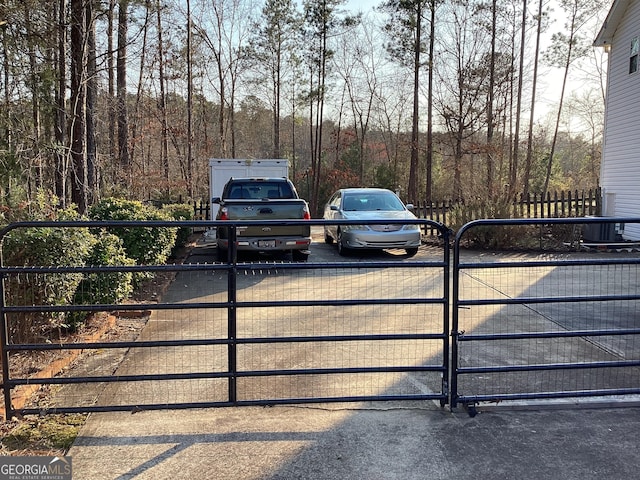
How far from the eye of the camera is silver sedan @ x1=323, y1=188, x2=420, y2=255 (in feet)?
35.6

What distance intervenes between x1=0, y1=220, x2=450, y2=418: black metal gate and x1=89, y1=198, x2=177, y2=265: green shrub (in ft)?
2.99

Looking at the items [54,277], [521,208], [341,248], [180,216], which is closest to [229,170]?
[180,216]

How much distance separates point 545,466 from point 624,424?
3.08ft

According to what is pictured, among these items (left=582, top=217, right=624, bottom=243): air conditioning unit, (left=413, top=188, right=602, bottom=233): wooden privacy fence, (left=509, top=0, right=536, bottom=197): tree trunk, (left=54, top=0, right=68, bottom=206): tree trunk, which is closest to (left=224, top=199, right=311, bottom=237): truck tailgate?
(left=54, top=0, right=68, bottom=206): tree trunk

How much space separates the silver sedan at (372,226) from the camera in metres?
10.9

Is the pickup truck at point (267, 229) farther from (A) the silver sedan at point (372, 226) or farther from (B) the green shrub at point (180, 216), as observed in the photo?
(B) the green shrub at point (180, 216)

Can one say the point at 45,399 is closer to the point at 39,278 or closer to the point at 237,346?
the point at 39,278

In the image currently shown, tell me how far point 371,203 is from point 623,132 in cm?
812

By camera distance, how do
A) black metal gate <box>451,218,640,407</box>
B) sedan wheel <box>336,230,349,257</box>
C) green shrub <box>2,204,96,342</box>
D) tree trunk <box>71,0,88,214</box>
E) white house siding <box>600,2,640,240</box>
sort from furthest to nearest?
1. white house siding <box>600,2,640,240</box>
2. sedan wheel <box>336,230,349,257</box>
3. tree trunk <box>71,0,88,214</box>
4. green shrub <box>2,204,96,342</box>
5. black metal gate <box>451,218,640,407</box>

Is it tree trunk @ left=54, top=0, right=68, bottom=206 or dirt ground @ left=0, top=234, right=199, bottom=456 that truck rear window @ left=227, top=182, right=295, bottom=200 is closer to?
tree trunk @ left=54, top=0, right=68, bottom=206

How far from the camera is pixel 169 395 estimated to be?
12.6 ft

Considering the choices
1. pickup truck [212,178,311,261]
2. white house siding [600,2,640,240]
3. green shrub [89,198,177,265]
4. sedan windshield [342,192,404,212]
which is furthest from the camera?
white house siding [600,2,640,240]

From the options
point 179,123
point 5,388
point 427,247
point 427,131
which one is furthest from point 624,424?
point 179,123

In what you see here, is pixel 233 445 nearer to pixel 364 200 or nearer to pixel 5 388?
pixel 5 388
